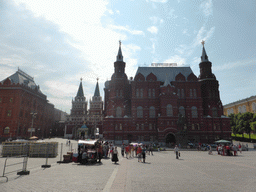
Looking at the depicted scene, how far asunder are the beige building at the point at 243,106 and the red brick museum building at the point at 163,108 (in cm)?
2183

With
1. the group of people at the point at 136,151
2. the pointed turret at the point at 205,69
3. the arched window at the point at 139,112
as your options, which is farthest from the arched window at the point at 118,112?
the pointed turret at the point at 205,69

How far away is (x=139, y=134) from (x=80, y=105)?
5945cm

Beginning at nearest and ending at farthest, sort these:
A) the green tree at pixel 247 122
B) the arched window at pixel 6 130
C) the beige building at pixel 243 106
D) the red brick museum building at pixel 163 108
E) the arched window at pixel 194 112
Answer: the red brick museum building at pixel 163 108 < the arched window at pixel 194 112 < the arched window at pixel 6 130 < the green tree at pixel 247 122 < the beige building at pixel 243 106

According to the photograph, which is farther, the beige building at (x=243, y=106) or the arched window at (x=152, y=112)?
the beige building at (x=243, y=106)

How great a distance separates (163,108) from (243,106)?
141 ft

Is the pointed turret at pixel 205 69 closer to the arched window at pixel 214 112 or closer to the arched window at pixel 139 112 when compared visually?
the arched window at pixel 214 112

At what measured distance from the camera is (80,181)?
9.03m

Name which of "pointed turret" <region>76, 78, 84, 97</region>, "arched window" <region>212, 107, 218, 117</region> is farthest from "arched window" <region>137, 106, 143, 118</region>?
"pointed turret" <region>76, 78, 84, 97</region>

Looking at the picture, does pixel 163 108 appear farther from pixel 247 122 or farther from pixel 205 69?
pixel 247 122

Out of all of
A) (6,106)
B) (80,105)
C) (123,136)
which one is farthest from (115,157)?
(80,105)

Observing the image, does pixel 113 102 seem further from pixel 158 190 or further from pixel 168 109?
pixel 158 190

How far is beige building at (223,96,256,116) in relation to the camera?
6191 centimetres

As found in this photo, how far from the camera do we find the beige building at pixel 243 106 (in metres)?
61.9

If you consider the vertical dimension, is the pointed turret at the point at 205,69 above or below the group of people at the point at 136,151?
above
